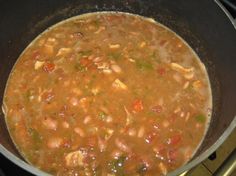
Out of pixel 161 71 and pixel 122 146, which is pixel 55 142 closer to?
pixel 122 146

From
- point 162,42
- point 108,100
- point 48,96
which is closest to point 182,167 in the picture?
point 108,100

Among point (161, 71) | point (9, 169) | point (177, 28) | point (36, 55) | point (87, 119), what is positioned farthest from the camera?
point (177, 28)

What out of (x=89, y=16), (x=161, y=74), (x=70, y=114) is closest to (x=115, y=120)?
(x=70, y=114)

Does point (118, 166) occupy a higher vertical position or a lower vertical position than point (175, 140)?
lower

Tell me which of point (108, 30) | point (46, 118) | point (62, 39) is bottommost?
point (46, 118)

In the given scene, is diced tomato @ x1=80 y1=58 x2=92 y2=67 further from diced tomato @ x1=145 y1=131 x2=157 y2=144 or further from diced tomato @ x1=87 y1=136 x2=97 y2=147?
diced tomato @ x1=145 y1=131 x2=157 y2=144

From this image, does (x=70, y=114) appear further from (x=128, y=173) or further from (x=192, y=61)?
(x=192, y=61)
